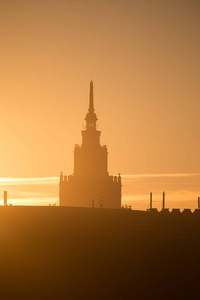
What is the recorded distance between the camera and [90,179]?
383 ft

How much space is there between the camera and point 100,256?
52.5m

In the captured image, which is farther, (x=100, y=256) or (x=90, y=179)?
(x=90, y=179)

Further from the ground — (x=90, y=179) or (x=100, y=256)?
(x=90, y=179)

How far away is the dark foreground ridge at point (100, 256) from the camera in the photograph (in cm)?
4781

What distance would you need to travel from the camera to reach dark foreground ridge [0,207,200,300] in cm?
4781

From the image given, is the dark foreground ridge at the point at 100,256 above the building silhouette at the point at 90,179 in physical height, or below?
below

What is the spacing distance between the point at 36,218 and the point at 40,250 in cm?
572

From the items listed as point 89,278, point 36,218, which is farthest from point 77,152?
point 89,278

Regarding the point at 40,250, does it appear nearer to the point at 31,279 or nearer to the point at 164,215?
the point at 31,279

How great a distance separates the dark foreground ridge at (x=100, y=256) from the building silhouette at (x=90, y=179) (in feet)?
187

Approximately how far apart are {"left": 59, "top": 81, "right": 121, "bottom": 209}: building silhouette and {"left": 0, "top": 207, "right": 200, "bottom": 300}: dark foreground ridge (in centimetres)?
5712

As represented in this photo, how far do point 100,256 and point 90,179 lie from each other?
64.5m

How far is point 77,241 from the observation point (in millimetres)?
53844

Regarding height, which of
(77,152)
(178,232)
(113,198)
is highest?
(77,152)
